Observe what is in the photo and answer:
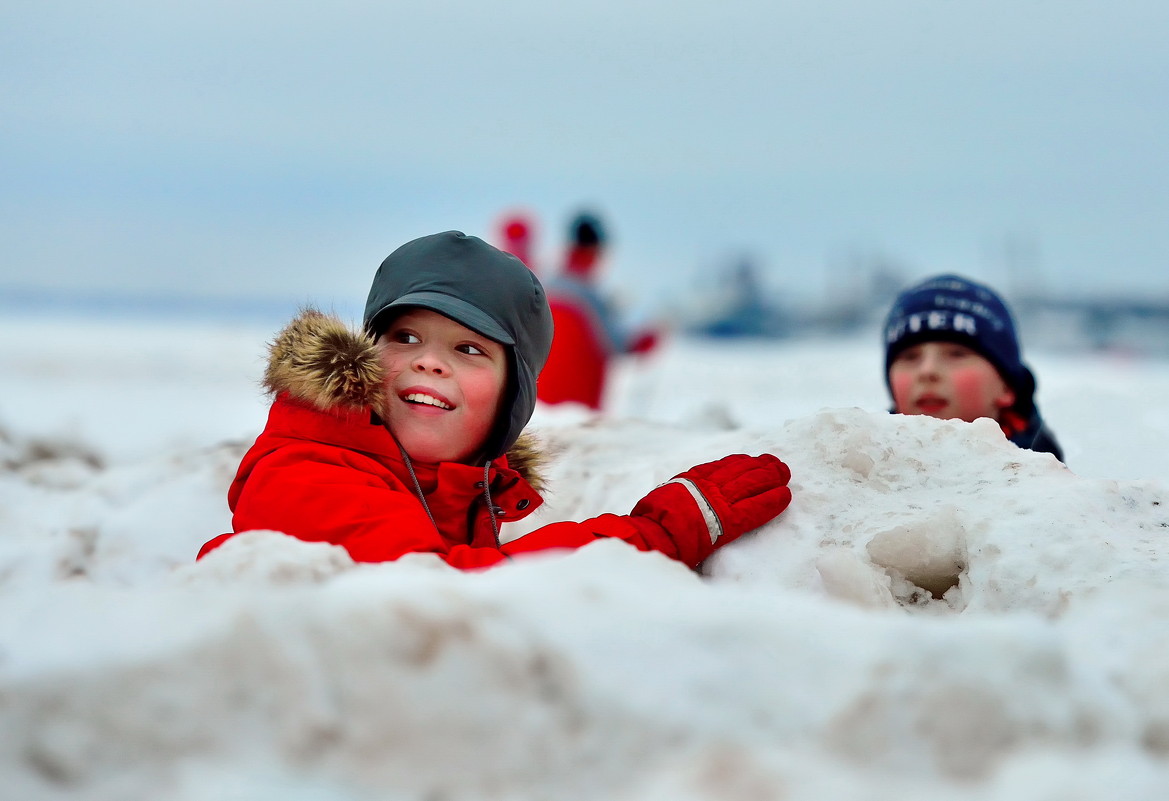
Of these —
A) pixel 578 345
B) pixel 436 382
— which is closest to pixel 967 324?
pixel 436 382

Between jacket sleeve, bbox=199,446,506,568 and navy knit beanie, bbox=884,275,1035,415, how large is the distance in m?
2.39

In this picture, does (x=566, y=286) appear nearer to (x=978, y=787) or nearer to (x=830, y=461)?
(x=830, y=461)

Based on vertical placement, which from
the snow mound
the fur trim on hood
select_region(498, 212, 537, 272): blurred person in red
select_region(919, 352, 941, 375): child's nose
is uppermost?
select_region(498, 212, 537, 272): blurred person in red

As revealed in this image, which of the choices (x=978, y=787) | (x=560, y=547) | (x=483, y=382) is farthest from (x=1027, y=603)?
(x=483, y=382)

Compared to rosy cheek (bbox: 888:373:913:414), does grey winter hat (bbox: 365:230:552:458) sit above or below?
below

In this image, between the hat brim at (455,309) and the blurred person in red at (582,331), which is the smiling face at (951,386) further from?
the blurred person in red at (582,331)

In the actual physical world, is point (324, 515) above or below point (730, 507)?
below

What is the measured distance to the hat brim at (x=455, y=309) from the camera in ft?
7.34

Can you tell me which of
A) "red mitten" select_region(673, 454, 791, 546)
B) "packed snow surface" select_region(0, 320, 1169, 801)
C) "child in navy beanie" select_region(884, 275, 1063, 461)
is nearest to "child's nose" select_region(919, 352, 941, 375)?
"child in navy beanie" select_region(884, 275, 1063, 461)

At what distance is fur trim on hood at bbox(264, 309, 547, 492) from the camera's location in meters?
2.15

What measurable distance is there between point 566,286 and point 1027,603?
5452 mm

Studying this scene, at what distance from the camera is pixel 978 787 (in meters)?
1.19

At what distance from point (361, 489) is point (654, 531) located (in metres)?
0.60

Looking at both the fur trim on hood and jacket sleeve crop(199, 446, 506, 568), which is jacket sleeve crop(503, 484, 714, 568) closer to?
jacket sleeve crop(199, 446, 506, 568)
